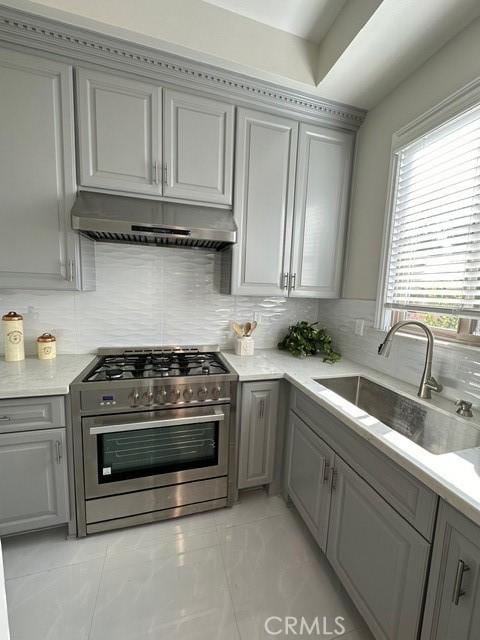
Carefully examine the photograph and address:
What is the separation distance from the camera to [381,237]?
1.78 m

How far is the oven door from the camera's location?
4.81ft

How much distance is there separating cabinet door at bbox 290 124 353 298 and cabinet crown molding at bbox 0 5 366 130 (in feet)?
0.46

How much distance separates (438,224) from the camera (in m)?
1.44

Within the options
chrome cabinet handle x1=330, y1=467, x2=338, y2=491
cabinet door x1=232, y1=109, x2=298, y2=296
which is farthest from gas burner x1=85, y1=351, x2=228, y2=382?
chrome cabinet handle x1=330, y1=467, x2=338, y2=491

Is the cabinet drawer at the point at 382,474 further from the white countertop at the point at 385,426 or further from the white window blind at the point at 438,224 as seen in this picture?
the white window blind at the point at 438,224

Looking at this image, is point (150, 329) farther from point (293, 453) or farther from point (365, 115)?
point (365, 115)

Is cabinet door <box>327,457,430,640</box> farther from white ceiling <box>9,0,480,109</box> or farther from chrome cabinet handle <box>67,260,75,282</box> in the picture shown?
white ceiling <box>9,0,480,109</box>

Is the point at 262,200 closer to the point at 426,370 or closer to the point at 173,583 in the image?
the point at 426,370

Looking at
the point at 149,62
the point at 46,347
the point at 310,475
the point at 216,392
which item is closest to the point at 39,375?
the point at 46,347

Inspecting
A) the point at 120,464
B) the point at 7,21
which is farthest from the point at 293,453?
the point at 7,21

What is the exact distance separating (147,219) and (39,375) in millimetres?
1000

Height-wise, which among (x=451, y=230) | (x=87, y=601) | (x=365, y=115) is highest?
(x=365, y=115)

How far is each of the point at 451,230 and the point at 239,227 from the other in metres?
1.14

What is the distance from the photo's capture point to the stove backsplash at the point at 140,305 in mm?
1819
